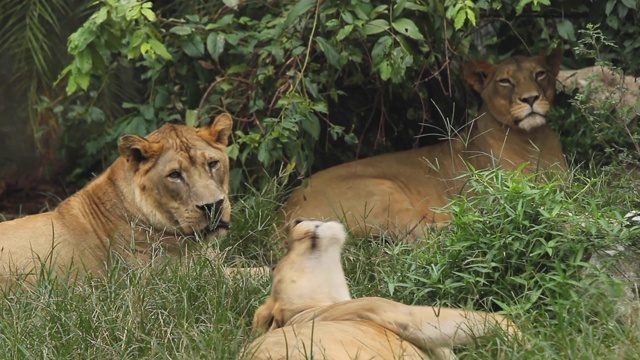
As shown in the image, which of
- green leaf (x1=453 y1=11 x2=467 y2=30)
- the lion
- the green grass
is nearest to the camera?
the lion

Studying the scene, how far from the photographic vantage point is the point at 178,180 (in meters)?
6.41

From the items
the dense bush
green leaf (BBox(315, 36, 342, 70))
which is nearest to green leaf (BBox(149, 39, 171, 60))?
the dense bush

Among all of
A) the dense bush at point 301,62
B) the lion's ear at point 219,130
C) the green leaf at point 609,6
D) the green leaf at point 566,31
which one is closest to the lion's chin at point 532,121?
the dense bush at point 301,62

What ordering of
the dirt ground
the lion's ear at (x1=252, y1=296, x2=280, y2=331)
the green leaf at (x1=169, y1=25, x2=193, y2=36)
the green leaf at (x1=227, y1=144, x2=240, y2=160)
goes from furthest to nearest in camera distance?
the dirt ground, the green leaf at (x1=169, y1=25, x2=193, y2=36), the green leaf at (x1=227, y1=144, x2=240, y2=160), the lion's ear at (x1=252, y1=296, x2=280, y2=331)

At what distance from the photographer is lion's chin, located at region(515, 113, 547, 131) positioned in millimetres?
7621

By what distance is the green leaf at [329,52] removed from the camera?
689cm

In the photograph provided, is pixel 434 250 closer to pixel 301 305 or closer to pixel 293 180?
pixel 301 305

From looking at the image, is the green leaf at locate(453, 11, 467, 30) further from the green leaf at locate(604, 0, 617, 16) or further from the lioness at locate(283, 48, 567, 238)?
the lioness at locate(283, 48, 567, 238)

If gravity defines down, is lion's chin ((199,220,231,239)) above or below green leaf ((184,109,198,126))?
below

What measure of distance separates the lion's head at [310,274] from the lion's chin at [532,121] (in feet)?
10.5

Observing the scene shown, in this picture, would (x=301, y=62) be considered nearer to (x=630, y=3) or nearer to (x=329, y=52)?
(x=329, y=52)

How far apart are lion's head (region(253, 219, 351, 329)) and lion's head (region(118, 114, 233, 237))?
5.21ft

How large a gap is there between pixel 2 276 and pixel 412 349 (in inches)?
99.4

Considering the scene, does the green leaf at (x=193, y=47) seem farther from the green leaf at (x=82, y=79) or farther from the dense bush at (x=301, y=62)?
the green leaf at (x=82, y=79)
